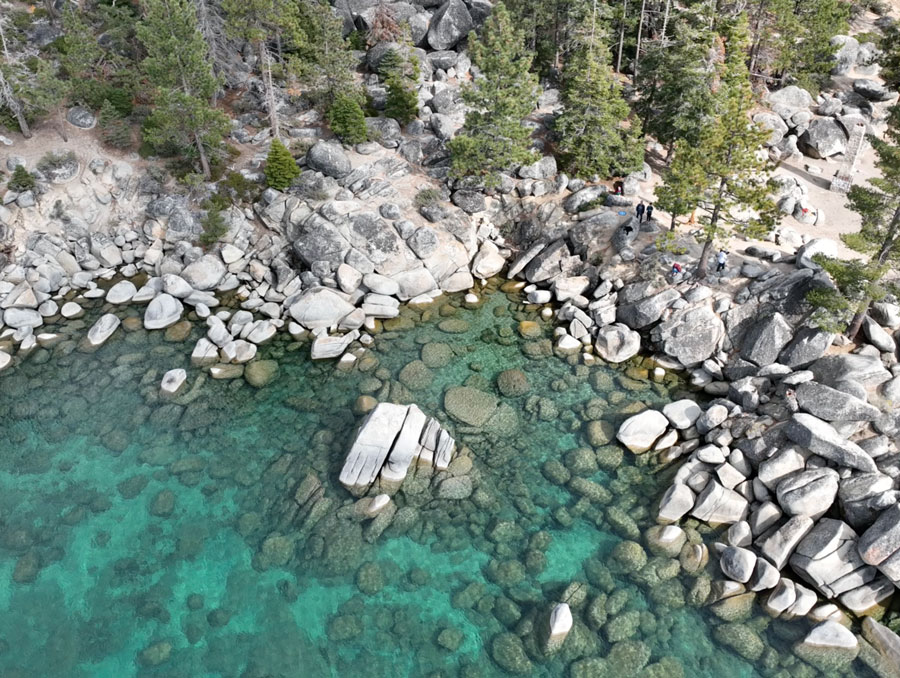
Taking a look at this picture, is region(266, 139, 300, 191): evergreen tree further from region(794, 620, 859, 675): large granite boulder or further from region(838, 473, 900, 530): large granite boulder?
region(794, 620, 859, 675): large granite boulder

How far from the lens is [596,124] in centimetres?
4325

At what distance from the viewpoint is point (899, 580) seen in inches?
874

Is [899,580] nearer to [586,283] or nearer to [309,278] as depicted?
[586,283]

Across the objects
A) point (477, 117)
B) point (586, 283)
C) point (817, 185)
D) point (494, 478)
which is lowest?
point (494, 478)

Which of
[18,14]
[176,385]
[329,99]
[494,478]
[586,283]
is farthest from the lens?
[18,14]

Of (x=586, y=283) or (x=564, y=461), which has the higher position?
(x=586, y=283)

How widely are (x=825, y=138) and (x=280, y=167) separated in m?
45.5

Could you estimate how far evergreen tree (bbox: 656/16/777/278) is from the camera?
3038cm

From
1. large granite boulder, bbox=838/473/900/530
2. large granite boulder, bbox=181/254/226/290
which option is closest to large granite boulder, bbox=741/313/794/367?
large granite boulder, bbox=838/473/900/530

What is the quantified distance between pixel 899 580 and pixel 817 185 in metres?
34.1

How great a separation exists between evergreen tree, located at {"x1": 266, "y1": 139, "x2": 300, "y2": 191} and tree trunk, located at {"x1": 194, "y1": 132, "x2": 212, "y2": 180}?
5.28 m

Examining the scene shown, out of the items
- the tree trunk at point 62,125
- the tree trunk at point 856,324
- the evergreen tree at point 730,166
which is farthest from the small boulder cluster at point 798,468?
the tree trunk at point 62,125

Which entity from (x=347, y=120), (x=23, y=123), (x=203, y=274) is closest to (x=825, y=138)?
(x=347, y=120)

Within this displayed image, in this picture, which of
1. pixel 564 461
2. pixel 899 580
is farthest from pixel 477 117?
pixel 899 580
